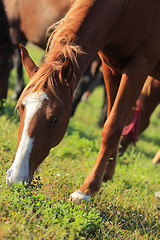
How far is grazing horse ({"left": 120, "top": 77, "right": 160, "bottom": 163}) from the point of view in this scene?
5.12 metres

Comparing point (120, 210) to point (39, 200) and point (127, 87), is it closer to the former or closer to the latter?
point (39, 200)

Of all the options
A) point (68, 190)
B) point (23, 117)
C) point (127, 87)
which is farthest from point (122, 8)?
point (68, 190)

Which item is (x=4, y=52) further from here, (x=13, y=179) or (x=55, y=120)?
(x=13, y=179)

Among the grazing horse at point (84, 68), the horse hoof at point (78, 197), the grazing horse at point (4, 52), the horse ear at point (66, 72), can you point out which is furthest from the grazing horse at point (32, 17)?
→ the horse hoof at point (78, 197)

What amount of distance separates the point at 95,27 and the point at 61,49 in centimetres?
49

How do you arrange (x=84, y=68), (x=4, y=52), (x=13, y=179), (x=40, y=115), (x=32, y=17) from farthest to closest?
1. (x=32, y=17)
2. (x=4, y=52)
3. (x=84, y=68)
4. (x=40, y=115)
5. (x=13, y=179)

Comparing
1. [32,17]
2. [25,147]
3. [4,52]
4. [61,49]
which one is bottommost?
[4,52]

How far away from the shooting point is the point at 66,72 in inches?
105

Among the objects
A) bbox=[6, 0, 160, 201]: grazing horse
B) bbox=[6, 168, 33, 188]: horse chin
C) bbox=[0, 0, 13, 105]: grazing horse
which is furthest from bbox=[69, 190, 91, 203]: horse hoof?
bbox=[0, 0, 13, 105]: grazing horse

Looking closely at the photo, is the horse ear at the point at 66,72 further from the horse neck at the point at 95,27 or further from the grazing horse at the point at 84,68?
the horse neck at the point at 95,27

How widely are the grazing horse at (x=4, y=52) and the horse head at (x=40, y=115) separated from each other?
10.5 ft

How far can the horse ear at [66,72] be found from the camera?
2590mm

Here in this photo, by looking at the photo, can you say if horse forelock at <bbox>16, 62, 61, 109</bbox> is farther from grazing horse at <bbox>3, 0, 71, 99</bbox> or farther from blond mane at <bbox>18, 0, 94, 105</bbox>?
grazing horse at <bbox>3, 0, 71, 99</bbox>

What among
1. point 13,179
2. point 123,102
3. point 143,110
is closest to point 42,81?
point 13,179
